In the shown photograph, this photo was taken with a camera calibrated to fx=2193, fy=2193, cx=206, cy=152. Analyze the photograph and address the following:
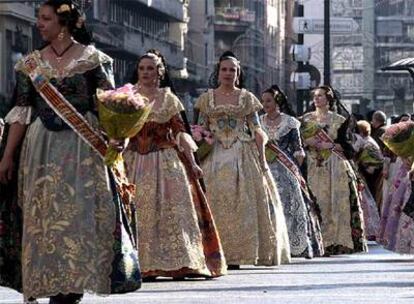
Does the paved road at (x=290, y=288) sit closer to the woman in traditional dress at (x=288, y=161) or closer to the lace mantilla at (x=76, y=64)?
the lace mantilla at (x=76, y=64)

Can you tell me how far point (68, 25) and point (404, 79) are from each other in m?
103

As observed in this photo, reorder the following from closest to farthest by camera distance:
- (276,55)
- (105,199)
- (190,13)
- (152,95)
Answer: (105,199)
(152,95)
(190,13)
(276,55)

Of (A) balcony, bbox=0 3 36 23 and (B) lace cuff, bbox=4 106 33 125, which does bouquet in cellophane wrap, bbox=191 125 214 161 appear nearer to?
(B) lace cuff, bbox=4 106 33 125

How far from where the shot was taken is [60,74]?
1182 centimetres

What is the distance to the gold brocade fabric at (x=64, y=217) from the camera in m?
11.6

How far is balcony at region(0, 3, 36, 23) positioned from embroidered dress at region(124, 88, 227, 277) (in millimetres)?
44412

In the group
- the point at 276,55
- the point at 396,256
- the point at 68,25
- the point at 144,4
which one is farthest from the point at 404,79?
the point at 68,25

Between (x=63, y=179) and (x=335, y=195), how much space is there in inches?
453

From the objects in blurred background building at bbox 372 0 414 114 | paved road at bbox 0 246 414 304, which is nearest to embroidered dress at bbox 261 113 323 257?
paved road at bbox 0 246 414 304

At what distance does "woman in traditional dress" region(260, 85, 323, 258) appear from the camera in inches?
803

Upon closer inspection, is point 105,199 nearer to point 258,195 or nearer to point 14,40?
point 258,195

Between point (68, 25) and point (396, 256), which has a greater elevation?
point (68, 25)

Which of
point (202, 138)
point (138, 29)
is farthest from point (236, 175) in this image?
point (138, 29)

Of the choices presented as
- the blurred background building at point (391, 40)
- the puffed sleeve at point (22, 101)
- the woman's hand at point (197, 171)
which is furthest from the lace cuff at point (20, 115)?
the blurred background building at point (391, 40)
